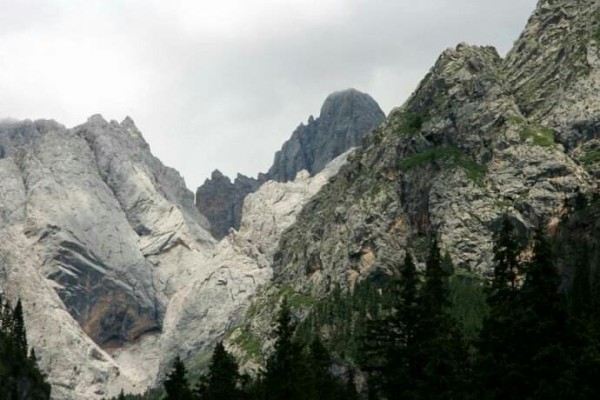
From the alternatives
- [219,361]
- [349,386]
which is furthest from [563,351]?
[349,386]

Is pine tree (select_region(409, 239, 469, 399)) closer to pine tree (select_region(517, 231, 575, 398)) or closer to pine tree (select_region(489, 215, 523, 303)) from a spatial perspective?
pine tree (select_region(489, 215, 523, 303))

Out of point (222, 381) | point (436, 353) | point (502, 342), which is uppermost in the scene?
point (222, 381)

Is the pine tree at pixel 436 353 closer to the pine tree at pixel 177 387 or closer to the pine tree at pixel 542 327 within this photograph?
the pine tree at pixel 542 327

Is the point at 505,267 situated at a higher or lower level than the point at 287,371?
higher

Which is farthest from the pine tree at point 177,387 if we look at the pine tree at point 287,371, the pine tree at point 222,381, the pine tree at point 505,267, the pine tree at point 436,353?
the pine tree at point 505,267

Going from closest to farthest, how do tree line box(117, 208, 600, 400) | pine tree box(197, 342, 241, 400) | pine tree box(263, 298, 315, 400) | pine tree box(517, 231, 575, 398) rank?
tree line box(117, 208, 600, 400) → pine tree box(517, 231, 575, 398) → pine tree box(263, 298, 315, 400) → pine tree box(197, 342, 241, 400)

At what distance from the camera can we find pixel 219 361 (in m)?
106

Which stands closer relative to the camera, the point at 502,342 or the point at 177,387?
the point at 502,342

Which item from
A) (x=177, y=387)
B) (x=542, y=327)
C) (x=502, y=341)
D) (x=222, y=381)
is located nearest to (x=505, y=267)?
(x=502, y=341)

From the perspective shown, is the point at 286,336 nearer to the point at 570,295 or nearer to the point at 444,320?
the point at 444,320

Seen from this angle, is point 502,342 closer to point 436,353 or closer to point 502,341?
point 502,341

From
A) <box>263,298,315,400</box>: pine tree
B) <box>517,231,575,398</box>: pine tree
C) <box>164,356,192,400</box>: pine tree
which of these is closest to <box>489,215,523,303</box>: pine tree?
<box>517,231,575,398</box>: pine tree

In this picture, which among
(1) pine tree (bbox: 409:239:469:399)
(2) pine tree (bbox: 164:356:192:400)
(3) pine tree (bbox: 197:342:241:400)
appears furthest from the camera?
(3) pine tree (bbox: 197:342:241:400)

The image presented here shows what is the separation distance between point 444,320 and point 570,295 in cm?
9424
